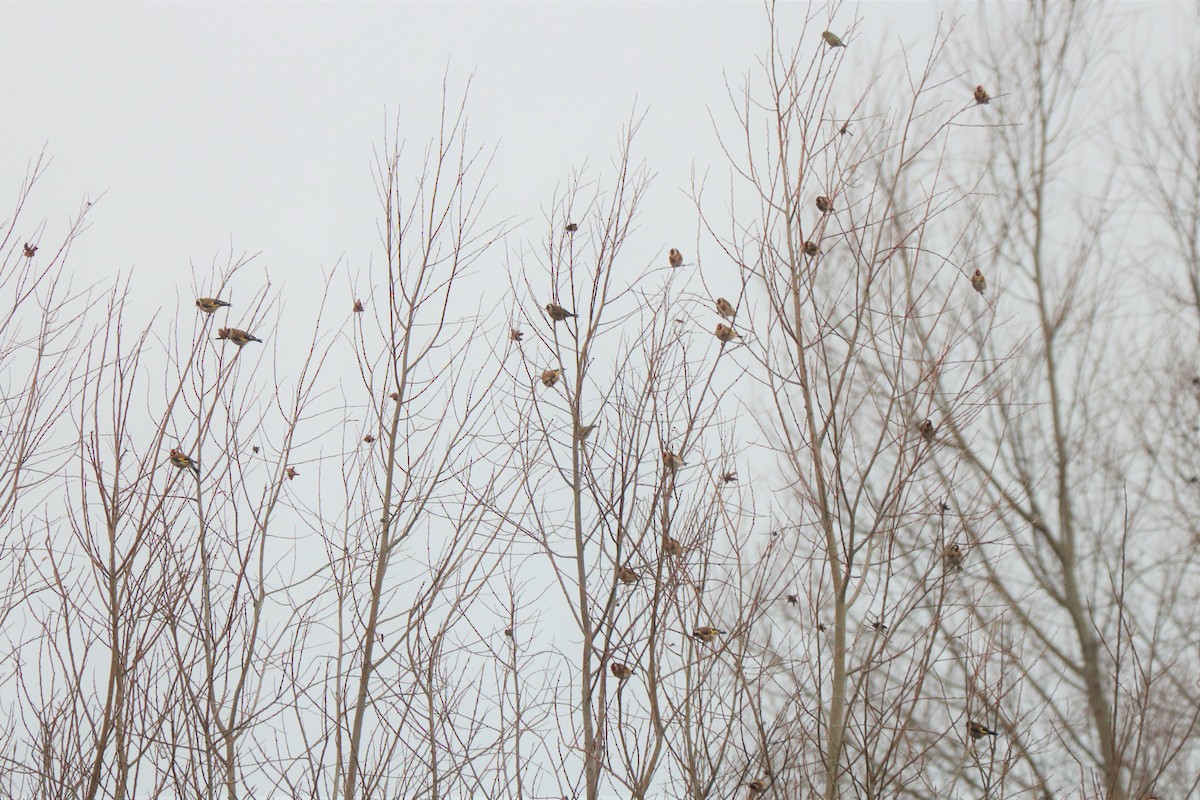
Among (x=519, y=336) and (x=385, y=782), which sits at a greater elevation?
(x=519, y=336)

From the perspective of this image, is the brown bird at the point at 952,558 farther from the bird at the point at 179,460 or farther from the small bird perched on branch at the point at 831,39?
the bird at the point at 179,460

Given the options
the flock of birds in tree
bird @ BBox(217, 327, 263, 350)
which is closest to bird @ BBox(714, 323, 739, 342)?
the flock of birds in tree

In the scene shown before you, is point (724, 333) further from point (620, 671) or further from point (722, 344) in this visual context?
point (620, 671)

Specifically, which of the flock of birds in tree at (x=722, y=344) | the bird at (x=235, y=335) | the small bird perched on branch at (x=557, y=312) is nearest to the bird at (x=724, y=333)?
the flock of birds in tree at (x=722, y=344)

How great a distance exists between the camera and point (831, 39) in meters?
3.19

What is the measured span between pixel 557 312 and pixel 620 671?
1.39 metres

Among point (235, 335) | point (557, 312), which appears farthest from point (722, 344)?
point (235, 335)

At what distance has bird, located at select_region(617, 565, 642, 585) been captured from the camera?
3189mm

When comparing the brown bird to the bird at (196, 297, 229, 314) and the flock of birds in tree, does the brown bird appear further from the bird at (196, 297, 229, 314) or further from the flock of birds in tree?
the bird at (196, 297, 229, 314)

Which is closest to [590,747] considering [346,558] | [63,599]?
[346,558]

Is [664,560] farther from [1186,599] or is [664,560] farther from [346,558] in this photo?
[1186,599]

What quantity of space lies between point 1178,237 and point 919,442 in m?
5.88

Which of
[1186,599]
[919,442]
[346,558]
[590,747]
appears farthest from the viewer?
[1186,599]

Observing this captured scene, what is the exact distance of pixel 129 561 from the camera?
3244 mm
